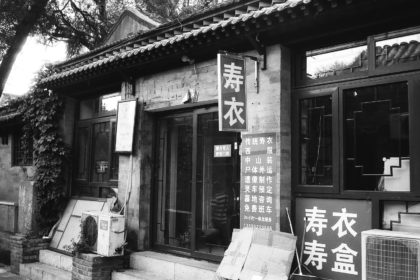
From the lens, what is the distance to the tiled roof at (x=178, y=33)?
17.7ft

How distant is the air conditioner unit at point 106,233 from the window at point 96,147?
128 centimetres

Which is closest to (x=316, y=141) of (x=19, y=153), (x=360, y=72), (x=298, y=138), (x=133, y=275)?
(x=298, y=138)

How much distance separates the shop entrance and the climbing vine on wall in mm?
3096

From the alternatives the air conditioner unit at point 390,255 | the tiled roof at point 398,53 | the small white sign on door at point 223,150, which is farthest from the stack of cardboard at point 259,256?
the tiled roof at point 398,53

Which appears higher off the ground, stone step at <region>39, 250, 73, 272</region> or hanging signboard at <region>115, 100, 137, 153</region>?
hanging signboard at <region>115, 100, 137, 153</region>

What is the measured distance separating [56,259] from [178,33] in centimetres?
556

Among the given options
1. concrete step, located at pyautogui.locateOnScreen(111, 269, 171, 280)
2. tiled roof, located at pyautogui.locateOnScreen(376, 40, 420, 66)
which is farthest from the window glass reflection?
concrete step, located at pyautogui.locateOnScreen(111, 269, 171, 280)

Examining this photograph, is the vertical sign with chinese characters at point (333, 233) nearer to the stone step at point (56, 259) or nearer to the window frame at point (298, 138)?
the window frame at point (298, 138)

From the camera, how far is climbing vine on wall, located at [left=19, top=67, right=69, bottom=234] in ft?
32.5

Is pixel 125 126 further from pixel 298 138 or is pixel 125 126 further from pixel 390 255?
pixel 390 255

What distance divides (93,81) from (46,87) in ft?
4.63

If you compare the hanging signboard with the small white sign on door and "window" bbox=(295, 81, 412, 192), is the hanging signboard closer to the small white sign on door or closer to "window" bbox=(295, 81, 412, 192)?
the small white sign on door

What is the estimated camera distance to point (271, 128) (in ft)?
19.7

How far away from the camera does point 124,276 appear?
742cm
